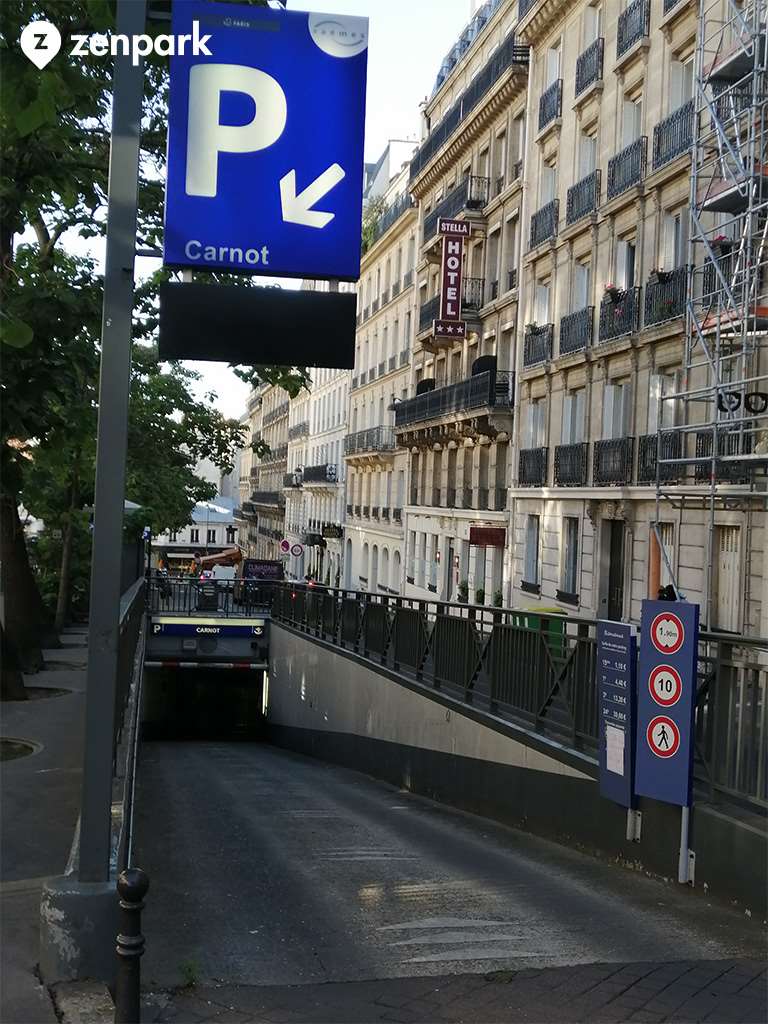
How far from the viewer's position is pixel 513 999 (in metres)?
5.33

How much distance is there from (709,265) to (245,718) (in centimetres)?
1936

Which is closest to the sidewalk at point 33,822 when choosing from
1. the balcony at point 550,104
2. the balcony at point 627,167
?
the balcony at point 627,167

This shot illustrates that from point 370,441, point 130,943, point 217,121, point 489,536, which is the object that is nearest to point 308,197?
point 217,121

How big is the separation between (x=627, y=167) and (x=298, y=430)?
58.0 m

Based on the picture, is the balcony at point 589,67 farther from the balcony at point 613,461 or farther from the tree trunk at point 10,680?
the tree trunk at point 10,680

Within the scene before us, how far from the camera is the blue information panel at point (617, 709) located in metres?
7.82

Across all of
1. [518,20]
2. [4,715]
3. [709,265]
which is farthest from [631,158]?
[4,715]

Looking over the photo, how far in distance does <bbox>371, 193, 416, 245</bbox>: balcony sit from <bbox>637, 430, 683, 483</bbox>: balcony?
91.6 ft

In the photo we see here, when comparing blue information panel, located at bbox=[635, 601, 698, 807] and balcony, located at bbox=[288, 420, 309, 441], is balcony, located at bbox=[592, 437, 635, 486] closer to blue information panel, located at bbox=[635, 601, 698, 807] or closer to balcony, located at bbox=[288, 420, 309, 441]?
Answer: blue information panel, located at bbox=[635, 601, 698, 807]

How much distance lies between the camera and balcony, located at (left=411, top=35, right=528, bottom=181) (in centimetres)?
3509

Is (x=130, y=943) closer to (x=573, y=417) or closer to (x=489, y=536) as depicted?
(x=573, y=417)

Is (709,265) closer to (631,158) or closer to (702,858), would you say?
(631,158)

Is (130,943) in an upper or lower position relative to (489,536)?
lower

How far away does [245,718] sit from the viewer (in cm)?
3544
